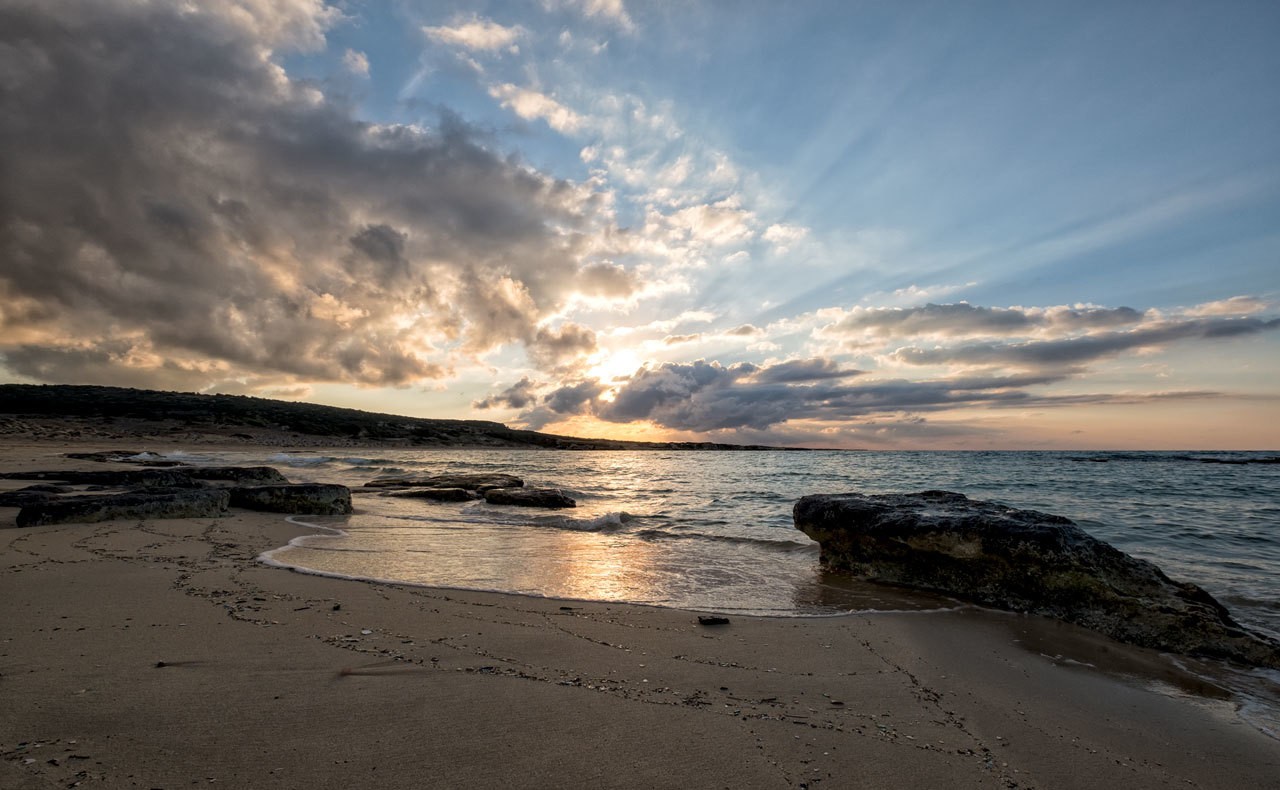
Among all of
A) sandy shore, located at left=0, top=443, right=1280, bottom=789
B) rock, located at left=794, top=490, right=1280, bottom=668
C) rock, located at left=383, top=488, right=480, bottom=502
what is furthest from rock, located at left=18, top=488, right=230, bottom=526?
rock, located at left=794, top=490, right=1280, bottom=668

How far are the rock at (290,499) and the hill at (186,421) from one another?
46112 mm

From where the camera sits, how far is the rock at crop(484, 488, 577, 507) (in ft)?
58.6

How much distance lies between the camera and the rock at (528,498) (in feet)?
58.6

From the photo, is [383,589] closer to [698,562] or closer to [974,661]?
[698,562]

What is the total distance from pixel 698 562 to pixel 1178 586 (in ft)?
20.6

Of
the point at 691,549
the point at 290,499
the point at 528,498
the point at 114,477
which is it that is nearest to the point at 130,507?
the point at 290,499

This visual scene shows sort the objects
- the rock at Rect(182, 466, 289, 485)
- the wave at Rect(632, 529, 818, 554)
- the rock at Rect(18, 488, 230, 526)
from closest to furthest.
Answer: the rock at Rect(18, 488, 230, 526) → the wave at Rect(632, 529, 818, 554) → the rock at Rect(182, 466, 289, 485)

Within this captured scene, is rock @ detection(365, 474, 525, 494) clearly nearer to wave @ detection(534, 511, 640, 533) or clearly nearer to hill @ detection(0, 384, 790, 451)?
wave @ detection(534, 511, 640, 533)

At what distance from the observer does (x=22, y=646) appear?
403 centimetres

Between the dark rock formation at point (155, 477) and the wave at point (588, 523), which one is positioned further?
the dark rock formation at point (155, 477)

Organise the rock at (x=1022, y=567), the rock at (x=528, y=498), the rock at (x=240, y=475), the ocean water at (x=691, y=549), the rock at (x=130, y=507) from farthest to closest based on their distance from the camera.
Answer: the rock at (x=528, y=498)
the rock at (x=240, y=475)
the rock at (x=130, y=507)
the ocean water at (x=691, y=549)
the rock at (x=1022, y=567)

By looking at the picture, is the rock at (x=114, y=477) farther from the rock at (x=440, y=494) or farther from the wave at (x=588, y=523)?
the wave at (x=588, y=523)

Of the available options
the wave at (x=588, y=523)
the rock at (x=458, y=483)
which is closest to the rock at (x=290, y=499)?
the wave at (x=588, y=523)

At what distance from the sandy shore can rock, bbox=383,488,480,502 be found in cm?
1223
